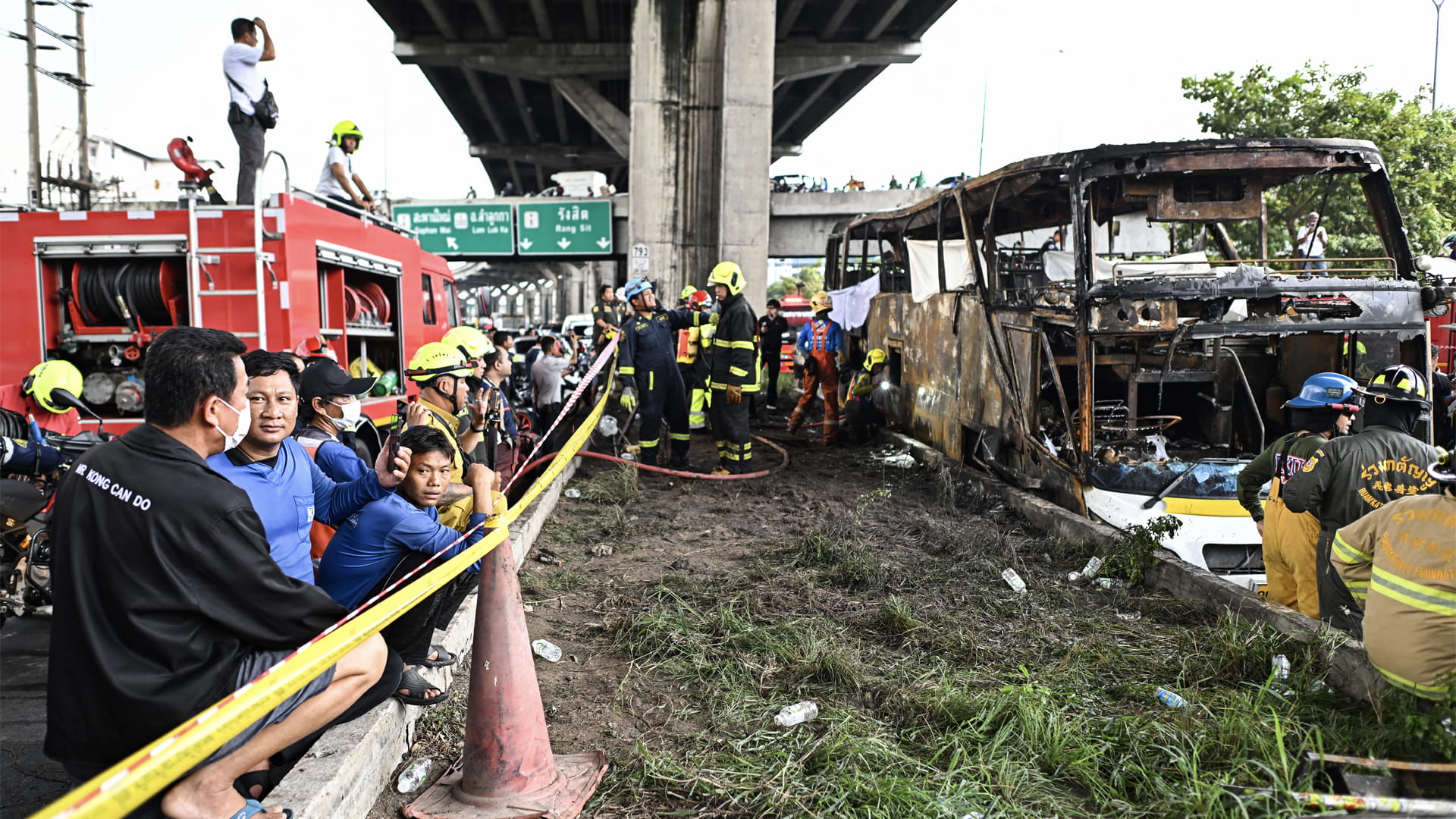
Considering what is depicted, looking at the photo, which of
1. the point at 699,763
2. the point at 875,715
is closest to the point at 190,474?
the point at 699,763

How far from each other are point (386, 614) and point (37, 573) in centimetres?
384

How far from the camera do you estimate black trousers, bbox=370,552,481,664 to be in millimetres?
3363

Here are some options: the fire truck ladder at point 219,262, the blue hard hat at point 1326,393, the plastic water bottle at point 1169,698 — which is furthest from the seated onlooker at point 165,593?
the blue hard hat at point 1326,393

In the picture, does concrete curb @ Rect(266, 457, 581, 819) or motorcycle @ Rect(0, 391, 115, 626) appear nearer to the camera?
concrete curb @ Rect(266, 457, 581, 819)

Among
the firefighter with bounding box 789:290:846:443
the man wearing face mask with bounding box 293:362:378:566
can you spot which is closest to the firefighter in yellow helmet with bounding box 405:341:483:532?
the man wearing face mask with bounding box 293:362:378:566

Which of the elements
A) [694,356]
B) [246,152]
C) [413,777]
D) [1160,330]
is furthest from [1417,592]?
[246,152]

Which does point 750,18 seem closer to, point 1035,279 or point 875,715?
point 1035,279

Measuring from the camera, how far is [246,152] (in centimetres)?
740

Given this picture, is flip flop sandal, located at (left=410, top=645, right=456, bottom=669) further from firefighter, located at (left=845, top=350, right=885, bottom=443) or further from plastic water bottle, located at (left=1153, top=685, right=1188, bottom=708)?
firefighter, located at (left=845, top=350, right=885, bottom=443)

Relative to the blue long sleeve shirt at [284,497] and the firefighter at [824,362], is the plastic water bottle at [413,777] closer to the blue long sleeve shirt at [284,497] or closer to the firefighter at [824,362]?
the blue long sleeve shirt at [284,497]

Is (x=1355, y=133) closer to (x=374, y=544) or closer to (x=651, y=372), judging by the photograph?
(x=651, y=372)

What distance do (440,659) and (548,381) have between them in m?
7.19

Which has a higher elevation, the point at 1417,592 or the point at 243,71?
the point at 243,71

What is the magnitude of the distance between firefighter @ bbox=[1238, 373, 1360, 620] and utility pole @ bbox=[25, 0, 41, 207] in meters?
19.7
